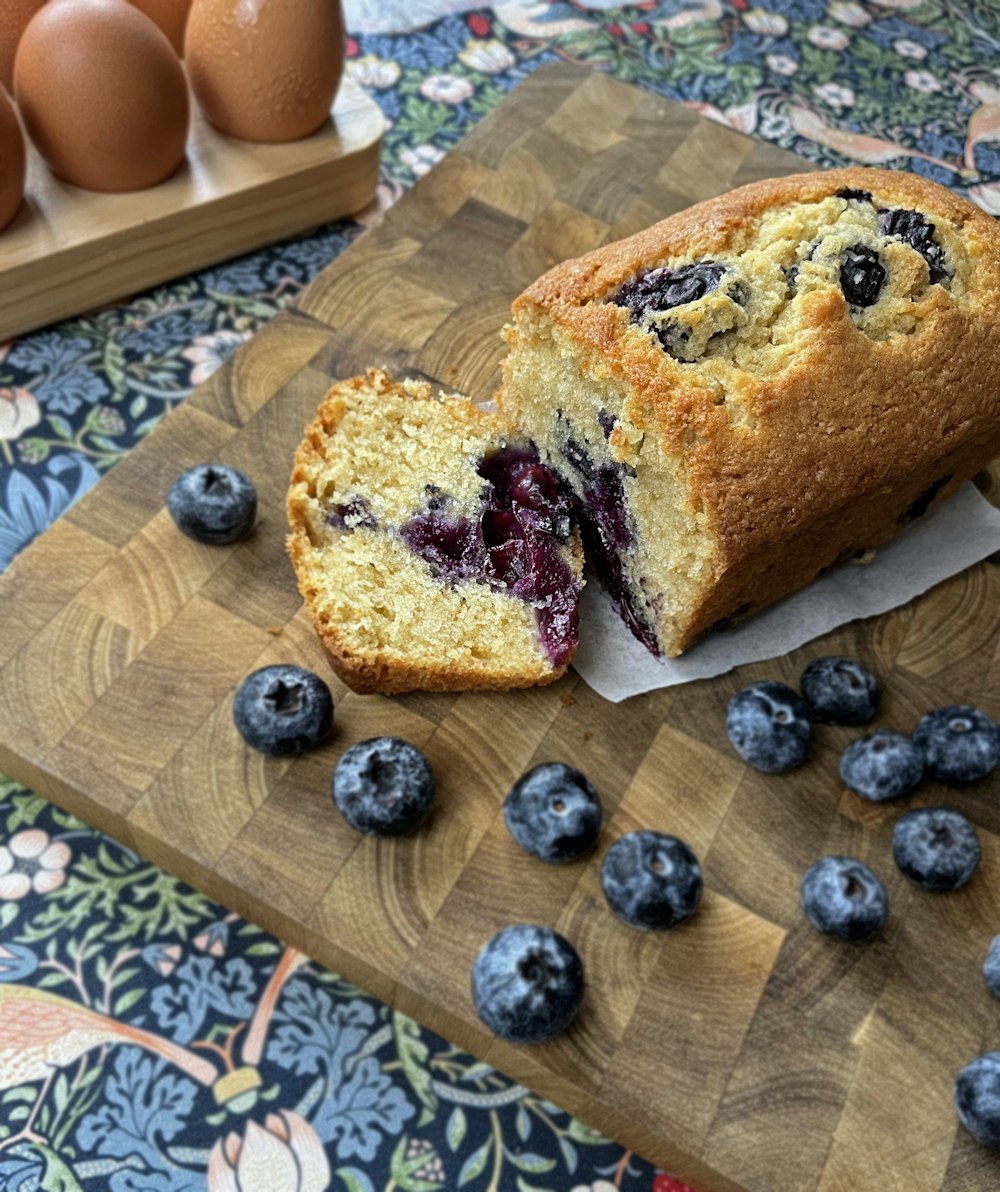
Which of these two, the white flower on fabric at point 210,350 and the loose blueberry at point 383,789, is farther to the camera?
the white flower on fabric at point 210,350

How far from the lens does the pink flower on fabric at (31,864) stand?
2.41 metres

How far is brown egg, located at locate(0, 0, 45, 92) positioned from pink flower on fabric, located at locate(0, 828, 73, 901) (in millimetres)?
1954

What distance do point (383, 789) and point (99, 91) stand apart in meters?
1.84

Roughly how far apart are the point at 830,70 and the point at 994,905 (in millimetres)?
2973

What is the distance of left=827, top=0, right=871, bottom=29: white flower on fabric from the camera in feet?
14.0

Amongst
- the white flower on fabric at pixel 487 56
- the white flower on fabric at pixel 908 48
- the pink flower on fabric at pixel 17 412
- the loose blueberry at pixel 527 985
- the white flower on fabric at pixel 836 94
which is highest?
the white flower on fabric at pixel 908 48

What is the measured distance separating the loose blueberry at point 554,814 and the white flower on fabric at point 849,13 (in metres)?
3.23

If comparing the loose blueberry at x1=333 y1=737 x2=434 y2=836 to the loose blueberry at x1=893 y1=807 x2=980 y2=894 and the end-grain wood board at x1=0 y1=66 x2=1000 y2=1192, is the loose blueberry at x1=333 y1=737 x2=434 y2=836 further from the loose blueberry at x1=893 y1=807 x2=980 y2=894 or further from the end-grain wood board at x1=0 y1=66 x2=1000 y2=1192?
the loose blueberry at x1=893 y1=807 x2=980 y2=894

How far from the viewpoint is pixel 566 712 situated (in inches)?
100

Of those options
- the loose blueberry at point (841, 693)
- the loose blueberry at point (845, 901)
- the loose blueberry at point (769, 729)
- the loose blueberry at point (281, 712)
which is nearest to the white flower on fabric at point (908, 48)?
the loose blueberry at point (841, 693)

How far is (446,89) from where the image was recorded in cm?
394

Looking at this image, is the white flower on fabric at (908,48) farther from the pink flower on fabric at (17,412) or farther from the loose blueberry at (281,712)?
the loose blueberry at (281,712)

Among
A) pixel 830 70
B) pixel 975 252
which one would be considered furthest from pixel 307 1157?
pixel 830 70

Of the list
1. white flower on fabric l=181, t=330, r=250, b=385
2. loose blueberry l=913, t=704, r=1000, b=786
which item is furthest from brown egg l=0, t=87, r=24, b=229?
loose blueberry l=913, t=704, r=1000, b=786
